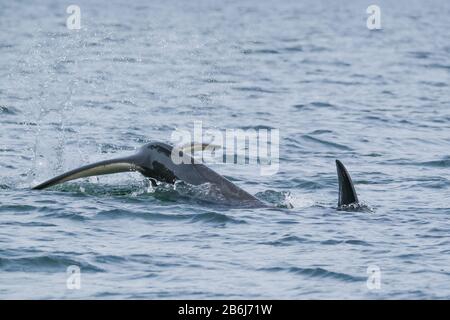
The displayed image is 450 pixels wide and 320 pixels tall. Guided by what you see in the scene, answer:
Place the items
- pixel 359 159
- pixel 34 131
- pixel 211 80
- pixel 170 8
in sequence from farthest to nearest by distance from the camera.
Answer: pixel 170 8 → pixel 211 80 → pixel 34 131 → pixel 359 159

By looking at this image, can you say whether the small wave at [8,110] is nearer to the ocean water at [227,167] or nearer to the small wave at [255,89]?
the ocean water at [227,167]

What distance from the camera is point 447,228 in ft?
53.1

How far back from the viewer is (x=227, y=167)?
21.2 meters

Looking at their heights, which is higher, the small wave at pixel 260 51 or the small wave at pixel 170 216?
the small wave at pixel 260 51

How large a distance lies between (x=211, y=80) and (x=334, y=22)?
3095 cm

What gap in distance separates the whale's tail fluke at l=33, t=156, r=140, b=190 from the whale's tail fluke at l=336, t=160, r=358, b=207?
9.75ft

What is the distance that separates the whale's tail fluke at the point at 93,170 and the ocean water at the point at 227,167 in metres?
0.51

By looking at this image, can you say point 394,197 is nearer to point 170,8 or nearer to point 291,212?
point 291,212

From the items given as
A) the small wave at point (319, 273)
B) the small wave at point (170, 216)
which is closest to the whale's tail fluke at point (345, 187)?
the small wave at point (170, 216)

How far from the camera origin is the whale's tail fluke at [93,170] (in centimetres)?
1614

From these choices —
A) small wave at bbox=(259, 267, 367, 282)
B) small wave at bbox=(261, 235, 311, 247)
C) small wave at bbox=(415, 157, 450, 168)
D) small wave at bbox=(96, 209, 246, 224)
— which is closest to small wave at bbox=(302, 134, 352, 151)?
small wave at bbox=(415, 157, 450, 168)

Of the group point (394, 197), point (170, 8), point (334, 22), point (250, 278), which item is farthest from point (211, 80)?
point (170, 8)

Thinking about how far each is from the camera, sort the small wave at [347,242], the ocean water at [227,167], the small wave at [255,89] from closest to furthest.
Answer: the ocean water at [227,167], the small wave at [347,242], the small wave at [255,89]
